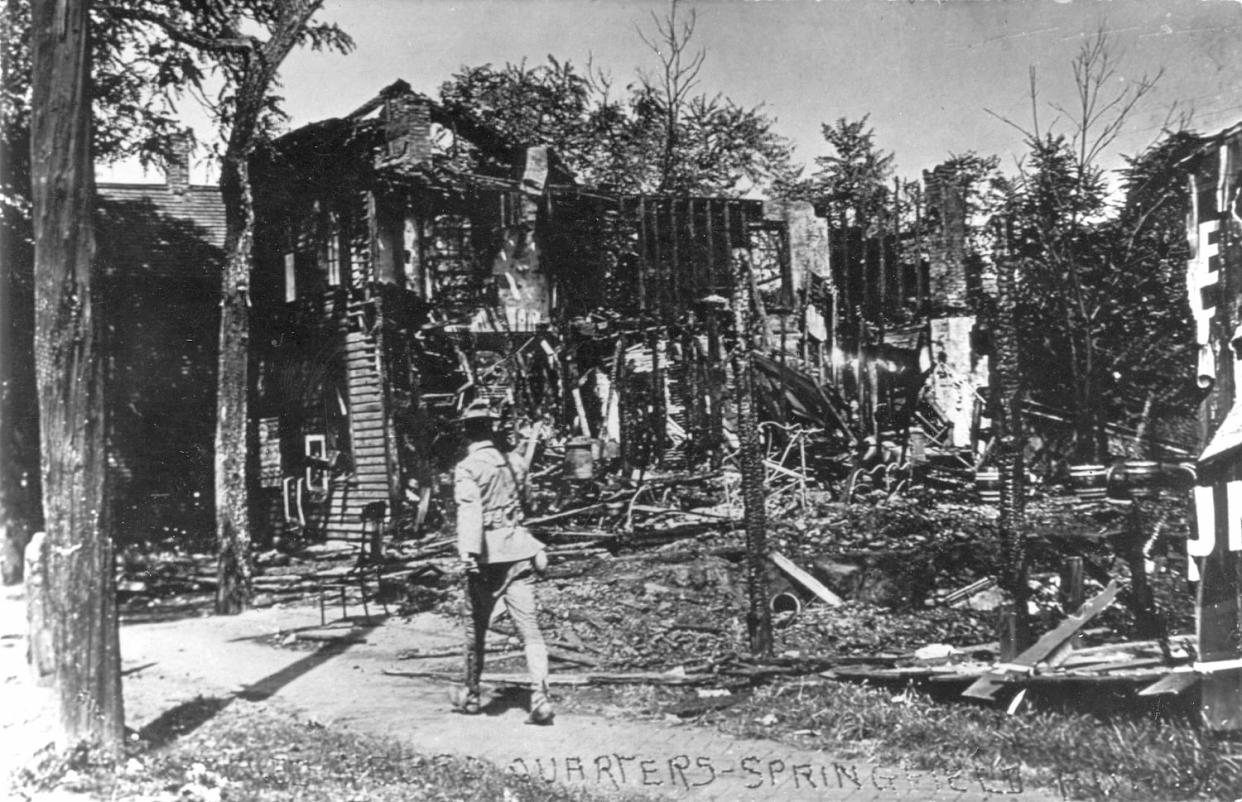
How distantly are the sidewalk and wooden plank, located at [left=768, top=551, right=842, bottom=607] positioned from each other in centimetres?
285

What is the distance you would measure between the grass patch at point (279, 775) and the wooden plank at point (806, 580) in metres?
3.82

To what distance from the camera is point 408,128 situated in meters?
10.9

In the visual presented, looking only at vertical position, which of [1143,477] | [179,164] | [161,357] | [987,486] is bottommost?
[987,486]

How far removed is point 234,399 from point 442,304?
4108 mm

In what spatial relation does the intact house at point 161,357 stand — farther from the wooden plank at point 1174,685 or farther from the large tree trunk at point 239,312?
the wooden plank at point 1174,685

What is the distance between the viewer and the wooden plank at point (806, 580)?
7586 mm

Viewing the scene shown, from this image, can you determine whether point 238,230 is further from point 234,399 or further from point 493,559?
point 493,559

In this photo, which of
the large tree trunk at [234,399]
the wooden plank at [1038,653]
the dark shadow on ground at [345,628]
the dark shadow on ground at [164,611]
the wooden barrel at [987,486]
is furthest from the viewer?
the wooden barrel at [987,486]

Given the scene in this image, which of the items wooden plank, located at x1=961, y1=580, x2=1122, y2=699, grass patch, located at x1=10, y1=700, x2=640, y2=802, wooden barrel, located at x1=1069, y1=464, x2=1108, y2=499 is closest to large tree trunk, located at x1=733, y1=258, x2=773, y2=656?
wooden plank, located at x1=961, y1=580, x2=1122, y2=699

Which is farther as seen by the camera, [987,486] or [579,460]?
[987,486]

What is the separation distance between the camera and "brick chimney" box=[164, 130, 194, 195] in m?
10.9

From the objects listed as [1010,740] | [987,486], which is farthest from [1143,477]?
[1010,740]

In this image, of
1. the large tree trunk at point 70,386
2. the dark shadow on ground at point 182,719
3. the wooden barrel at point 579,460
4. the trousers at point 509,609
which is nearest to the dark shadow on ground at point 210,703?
the dark shadow on ground at point 182,719

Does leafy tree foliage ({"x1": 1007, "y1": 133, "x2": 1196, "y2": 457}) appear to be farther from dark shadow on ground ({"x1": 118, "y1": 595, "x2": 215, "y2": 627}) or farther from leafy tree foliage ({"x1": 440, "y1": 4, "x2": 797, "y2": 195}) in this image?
dark shadow on ground ({"x1": 118, "y1": 595, "x2": 215, "y2": 627})
